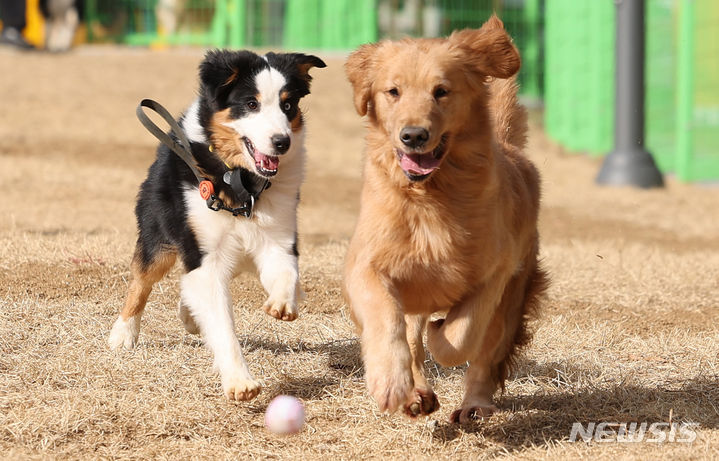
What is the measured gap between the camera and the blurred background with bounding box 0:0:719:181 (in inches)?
480

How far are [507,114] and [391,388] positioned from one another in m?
1.70

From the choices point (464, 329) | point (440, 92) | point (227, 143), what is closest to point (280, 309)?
point (464, 329)

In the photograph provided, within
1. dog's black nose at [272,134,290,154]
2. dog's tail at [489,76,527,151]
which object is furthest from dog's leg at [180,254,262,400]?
dog's tail at [489,76,527,151]

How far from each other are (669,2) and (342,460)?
10408mm

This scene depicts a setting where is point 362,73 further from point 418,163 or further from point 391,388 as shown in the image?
point 391,388

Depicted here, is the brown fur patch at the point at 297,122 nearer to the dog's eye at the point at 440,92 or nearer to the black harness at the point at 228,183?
the black harness at the point at 228,183

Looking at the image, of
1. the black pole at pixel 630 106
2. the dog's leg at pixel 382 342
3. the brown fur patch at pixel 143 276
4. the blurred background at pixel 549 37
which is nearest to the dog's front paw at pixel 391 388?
the dog's leg at pixel 382 342

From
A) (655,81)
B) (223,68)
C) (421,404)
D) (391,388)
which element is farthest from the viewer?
(655,81)

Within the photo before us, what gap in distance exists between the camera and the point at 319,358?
5094mm

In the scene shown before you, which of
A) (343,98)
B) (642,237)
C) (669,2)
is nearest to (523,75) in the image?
(343,98)

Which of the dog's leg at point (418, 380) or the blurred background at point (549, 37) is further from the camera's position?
the blurred background at point (549, 37)

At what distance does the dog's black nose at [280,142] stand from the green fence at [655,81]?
8.75 meters

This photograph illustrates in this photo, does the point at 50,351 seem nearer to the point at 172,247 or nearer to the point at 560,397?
the point at 172,247

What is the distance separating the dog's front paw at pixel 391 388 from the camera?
3527 millimetres
